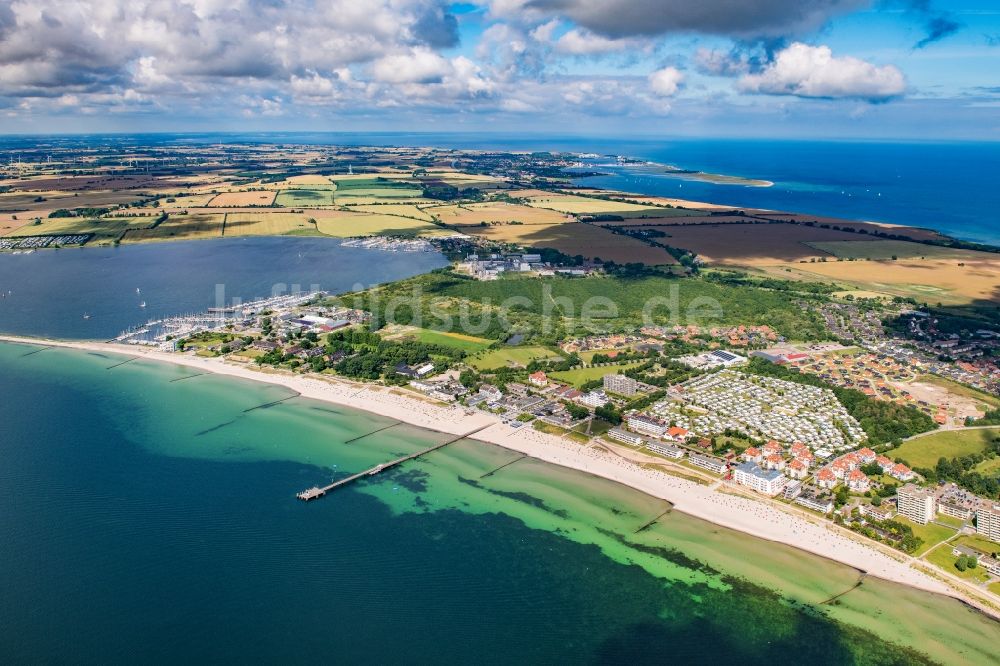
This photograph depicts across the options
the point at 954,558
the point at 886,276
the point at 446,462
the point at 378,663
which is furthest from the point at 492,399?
the point at 886,276

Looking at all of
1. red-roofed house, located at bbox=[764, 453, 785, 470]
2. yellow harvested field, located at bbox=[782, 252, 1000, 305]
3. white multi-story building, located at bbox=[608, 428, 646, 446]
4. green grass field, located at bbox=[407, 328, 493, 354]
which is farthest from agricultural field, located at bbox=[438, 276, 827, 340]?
red-roofed house, located at bbox=[764, 453, 785, 470]

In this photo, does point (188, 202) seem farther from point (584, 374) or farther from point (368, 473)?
point (368, 473)

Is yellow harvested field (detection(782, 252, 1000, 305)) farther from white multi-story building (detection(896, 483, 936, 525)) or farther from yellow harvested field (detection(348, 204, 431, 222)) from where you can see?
yellow harvested field (detection(348, 204, 431, 222))

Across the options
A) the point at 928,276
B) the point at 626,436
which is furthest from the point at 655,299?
the point at 928,276

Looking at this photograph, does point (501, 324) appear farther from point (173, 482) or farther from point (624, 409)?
point (173, 482)

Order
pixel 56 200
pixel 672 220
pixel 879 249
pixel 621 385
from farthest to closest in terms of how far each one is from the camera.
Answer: pixel 56 200 < pixel 672 220 < pixel 879 249 < pixel 621 385

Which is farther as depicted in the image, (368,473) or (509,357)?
(509,357)
